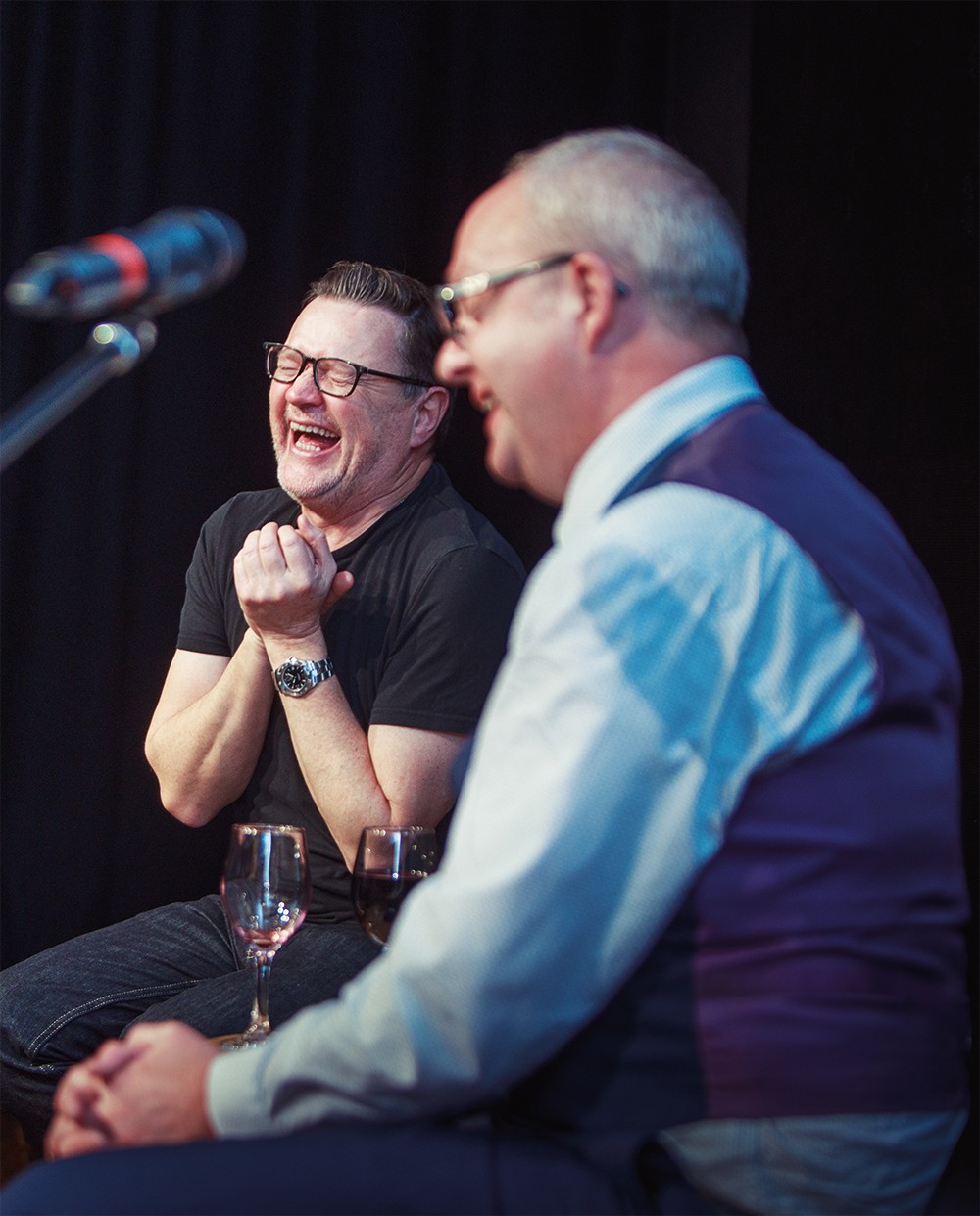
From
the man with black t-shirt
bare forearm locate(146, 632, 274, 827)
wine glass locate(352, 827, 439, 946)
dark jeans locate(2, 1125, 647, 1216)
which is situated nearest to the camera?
dark jeans locate(2, 1125, 647, 1216)

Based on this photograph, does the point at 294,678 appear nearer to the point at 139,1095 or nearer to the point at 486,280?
the point at 486,280

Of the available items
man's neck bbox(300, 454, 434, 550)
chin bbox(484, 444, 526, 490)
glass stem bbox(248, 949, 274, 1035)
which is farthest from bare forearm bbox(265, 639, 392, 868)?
chin bbox(484, 444, 526, 490)

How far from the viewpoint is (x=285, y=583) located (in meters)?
1.88

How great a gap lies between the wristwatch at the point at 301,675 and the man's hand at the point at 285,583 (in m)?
0.04

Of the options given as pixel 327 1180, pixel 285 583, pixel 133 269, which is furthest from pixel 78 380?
pixel 285 583

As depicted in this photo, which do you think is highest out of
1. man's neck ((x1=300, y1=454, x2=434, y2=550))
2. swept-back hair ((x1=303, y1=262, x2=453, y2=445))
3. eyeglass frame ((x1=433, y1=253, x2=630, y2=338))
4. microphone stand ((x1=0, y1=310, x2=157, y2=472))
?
swept-back hair ((x1=303, y1=262, x2=453, y2=445))

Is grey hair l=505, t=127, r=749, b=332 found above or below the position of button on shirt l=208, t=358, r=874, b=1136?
above

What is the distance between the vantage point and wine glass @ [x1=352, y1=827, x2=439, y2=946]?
1.33 metres

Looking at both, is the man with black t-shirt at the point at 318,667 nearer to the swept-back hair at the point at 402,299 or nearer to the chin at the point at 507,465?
the swept-back hair at the point at 402,299

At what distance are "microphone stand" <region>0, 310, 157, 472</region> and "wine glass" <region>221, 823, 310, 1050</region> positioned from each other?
0.54 metres

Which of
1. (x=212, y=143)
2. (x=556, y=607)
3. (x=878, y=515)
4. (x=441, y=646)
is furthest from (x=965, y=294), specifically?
(x=212, y=143)

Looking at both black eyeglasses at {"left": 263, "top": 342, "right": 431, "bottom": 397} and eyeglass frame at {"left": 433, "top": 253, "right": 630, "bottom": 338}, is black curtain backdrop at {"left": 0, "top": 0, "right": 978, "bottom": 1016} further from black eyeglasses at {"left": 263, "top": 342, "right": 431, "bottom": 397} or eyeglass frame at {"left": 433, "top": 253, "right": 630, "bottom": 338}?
eyeglass frame at {"left": 433, "top": 253, "right": 630, "bottom": 338}

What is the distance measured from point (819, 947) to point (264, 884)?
691mm

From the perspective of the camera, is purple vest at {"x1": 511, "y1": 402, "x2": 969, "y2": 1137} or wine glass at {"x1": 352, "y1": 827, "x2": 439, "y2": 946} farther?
wine glass at {"x1": 352, "y1": 827, "x2": 439, "y2": 946}
